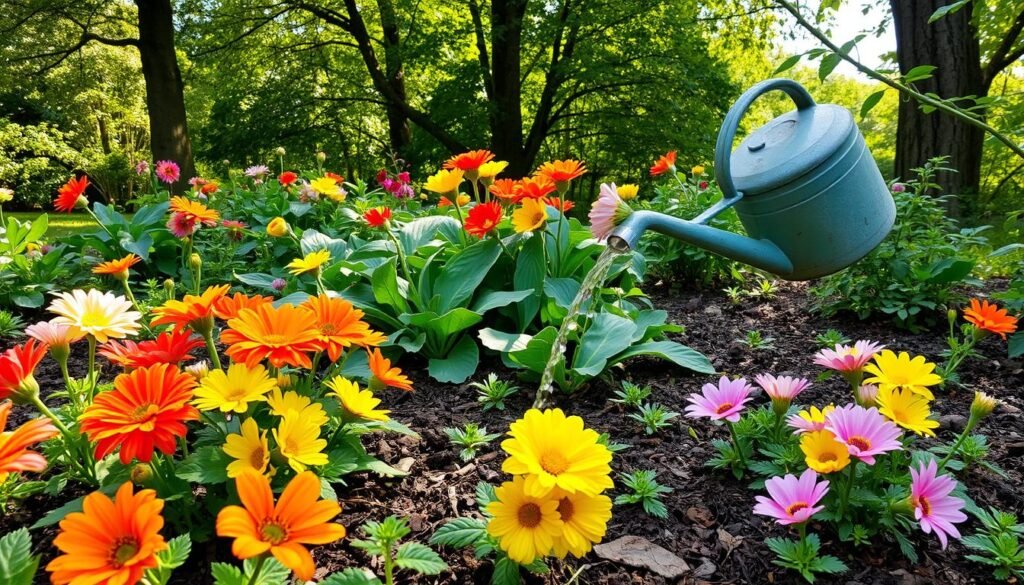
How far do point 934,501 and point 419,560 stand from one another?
2.83 feet

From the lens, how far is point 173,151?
6.50 metres

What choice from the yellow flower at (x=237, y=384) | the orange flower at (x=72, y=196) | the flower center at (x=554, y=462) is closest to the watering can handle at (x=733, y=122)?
the flower center at (x=554, y=462)

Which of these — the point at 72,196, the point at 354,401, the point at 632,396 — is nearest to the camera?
the point at 354,401

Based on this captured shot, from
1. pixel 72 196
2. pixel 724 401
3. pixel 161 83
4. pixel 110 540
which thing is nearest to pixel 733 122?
pixel 724 401

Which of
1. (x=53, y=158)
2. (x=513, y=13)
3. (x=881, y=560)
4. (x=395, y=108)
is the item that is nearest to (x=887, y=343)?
(x=881, y=560)

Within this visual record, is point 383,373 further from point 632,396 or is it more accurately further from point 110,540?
point 632,396

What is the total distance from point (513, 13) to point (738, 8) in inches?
124

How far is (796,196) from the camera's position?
1232 mm

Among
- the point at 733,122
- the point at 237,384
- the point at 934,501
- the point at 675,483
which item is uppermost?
the point at 733,122

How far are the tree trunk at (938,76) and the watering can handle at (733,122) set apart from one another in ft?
12.8

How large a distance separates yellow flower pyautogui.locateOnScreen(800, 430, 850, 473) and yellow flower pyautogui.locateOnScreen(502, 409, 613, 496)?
0.44 meters

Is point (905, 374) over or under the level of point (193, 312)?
under

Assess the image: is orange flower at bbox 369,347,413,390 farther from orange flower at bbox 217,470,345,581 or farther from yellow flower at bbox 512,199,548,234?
yellow flower at bbox 512,199,548,234

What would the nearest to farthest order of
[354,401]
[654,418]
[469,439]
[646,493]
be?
[354,401] → [646,493] → [469,439] → [654,418]
